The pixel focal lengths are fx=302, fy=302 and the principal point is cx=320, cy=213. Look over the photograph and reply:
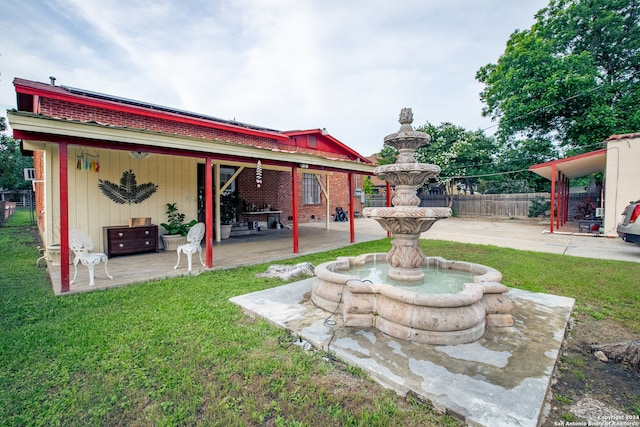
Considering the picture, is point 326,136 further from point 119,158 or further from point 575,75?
point 575,75

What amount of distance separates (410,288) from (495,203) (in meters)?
18.7

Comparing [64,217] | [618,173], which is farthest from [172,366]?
[618,173]

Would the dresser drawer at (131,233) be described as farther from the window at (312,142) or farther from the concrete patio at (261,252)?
the window at (312,142)

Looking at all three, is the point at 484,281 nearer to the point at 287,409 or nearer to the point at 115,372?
the point at 287,409

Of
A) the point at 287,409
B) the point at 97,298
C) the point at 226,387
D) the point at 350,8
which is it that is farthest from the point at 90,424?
the point at 350,8

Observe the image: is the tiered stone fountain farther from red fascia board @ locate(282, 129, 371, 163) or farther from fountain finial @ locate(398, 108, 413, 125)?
red fascia board @ locate(282, 129, 371, 163)

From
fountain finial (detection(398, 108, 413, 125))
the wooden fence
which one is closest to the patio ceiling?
fountain finial (detection(398, 108, 413, 125))

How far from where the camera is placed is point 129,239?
23.3ft

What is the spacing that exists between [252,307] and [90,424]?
1.92m

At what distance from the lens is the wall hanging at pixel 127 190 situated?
7.20 metres

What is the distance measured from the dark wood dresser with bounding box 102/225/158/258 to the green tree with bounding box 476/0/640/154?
1822 centimetres

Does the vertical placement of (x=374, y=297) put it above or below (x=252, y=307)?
above

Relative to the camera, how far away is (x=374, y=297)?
10.3 feet

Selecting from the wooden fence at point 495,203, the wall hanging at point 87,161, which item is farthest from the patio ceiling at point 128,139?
the wooden fence at point 495,203
